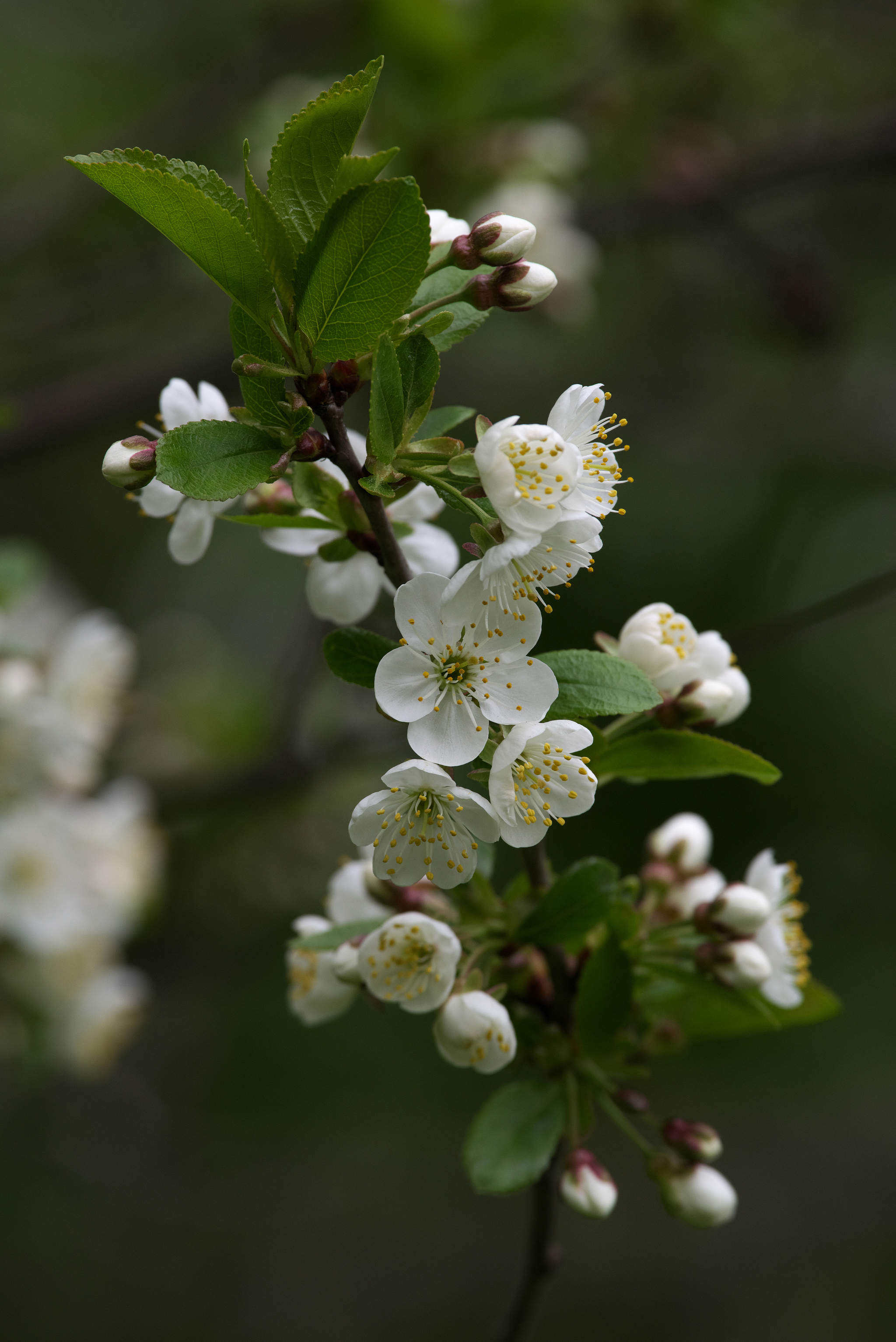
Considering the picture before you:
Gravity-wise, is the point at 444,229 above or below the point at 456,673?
above

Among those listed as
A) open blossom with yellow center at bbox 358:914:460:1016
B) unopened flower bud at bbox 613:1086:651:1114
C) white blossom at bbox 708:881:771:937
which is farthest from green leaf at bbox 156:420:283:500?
unopened flower bud at bbox 613:1086:651:1114

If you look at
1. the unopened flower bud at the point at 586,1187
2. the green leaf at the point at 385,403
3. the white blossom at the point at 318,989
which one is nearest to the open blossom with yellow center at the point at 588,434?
the green leaf at the point at 385,403

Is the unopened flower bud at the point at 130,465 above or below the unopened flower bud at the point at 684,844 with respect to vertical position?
above

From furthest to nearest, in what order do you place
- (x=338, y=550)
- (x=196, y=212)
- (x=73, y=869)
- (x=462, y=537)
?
(x=462, y=537)
(x=73, y=869)
(x=338, y=550)
(x=196, y=212)

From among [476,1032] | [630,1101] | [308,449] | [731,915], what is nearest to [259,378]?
[308,449]

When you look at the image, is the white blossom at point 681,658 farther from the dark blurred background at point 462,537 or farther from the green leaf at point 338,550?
the dark blurred background at point 462,537

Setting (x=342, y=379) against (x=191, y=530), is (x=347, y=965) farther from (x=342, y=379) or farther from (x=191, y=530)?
(x=342, y=379)

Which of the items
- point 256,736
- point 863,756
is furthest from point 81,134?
point 863,756
